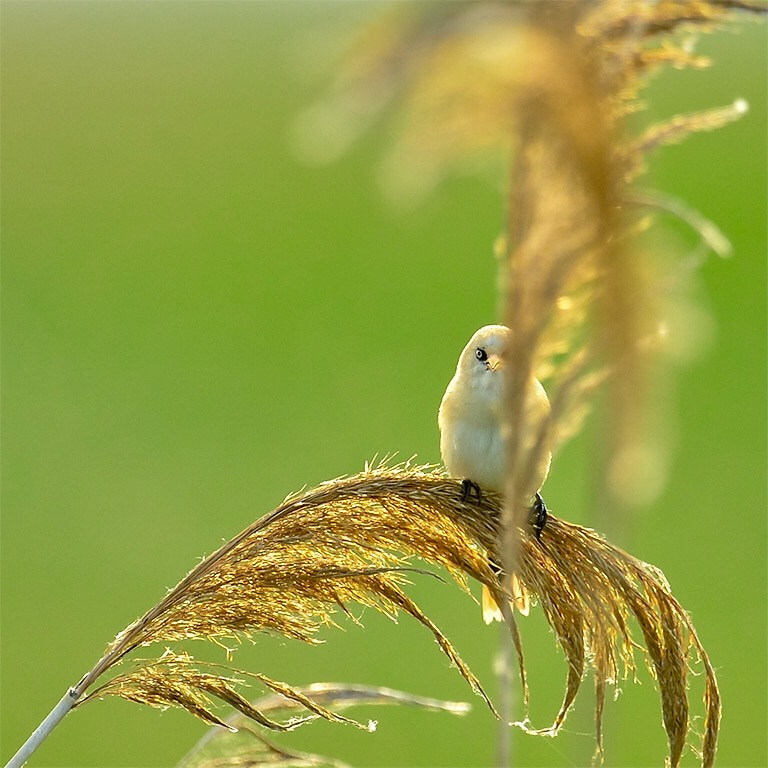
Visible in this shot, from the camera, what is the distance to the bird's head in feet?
12.6

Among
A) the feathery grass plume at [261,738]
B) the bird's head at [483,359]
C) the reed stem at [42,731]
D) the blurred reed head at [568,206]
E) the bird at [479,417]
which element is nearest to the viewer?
the blurred reed head at [568,206]

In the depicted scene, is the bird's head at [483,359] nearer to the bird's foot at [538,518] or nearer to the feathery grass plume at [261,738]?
the bird's foot at [538,518]

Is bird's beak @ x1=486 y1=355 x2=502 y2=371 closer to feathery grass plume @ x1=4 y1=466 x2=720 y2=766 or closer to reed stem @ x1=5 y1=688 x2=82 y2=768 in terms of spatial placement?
feathery grass plume @ x1=4 y1=466 x2=720 y2=766

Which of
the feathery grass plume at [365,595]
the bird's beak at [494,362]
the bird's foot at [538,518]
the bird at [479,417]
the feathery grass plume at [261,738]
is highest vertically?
the bird's beak at [494,362]

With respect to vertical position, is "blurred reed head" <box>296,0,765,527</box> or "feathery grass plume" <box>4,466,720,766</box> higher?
"blurred reed head" <box>296,0,765,527</box>

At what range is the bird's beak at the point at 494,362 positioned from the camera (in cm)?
370

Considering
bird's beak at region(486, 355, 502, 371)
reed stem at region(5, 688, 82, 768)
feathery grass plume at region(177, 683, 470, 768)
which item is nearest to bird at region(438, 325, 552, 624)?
bird's beak at region(486, 355, 502, 371)

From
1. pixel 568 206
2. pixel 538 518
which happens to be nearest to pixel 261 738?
pixel 538 518

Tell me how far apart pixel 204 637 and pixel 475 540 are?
53 cm

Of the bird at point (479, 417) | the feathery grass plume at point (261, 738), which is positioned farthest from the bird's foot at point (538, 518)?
the bird at point (479, 417)

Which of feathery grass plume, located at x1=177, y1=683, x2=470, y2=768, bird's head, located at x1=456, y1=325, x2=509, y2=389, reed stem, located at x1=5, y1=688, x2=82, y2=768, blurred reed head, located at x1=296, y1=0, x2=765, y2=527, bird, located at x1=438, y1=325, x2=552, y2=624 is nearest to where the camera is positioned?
blurred reed head, located at x1=296, y1=0, x2=765, y2=527

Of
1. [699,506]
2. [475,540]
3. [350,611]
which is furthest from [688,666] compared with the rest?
[699,506]

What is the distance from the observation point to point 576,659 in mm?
2133

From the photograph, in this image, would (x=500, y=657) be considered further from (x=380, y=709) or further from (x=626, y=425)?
(x=380, y=709)
